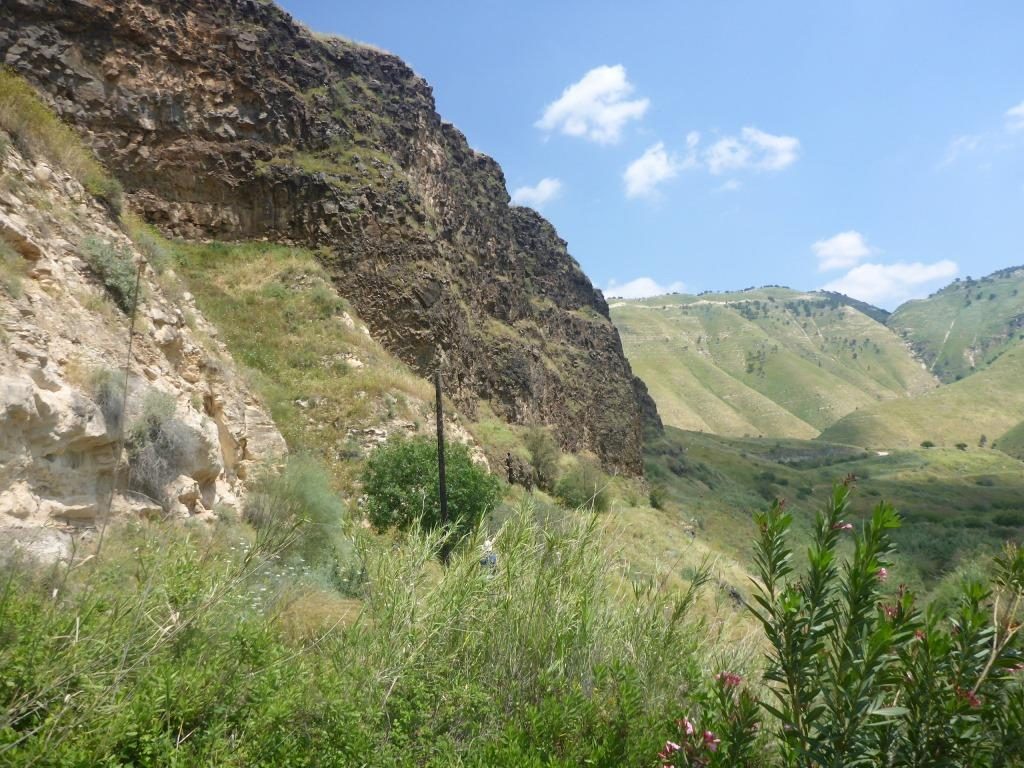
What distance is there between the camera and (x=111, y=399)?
28.1 ft

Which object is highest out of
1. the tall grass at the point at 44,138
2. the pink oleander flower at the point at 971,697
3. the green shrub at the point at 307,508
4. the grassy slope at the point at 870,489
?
the tall grass at the point at 44,138

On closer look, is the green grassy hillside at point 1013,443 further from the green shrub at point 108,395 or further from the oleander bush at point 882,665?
the green shrub at point 108,395

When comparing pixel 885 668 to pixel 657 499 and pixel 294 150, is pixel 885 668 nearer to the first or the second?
pixel 294 150

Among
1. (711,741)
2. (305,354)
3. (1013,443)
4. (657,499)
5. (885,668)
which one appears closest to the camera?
(885,668)

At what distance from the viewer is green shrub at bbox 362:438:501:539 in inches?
645

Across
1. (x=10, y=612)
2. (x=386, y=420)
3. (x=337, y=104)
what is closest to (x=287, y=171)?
(x=337, y=104)

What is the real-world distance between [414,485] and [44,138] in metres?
11.1

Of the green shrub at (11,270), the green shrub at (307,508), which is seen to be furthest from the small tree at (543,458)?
the green shrub at (11,270)

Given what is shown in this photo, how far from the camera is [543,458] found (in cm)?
3453

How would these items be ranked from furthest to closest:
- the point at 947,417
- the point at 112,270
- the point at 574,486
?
the point at 947,417 < the point at 574,486 < the point at 112,270

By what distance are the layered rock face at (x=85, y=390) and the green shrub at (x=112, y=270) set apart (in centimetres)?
6

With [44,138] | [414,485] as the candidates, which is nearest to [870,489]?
[414,485]

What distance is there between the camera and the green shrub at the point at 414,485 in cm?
1639

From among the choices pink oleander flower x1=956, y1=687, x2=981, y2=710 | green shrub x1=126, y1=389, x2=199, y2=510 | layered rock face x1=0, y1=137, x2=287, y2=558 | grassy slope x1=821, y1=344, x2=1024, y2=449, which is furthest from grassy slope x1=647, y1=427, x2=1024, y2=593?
green shrub x1=126, y1=389, x2=199, y2=510
